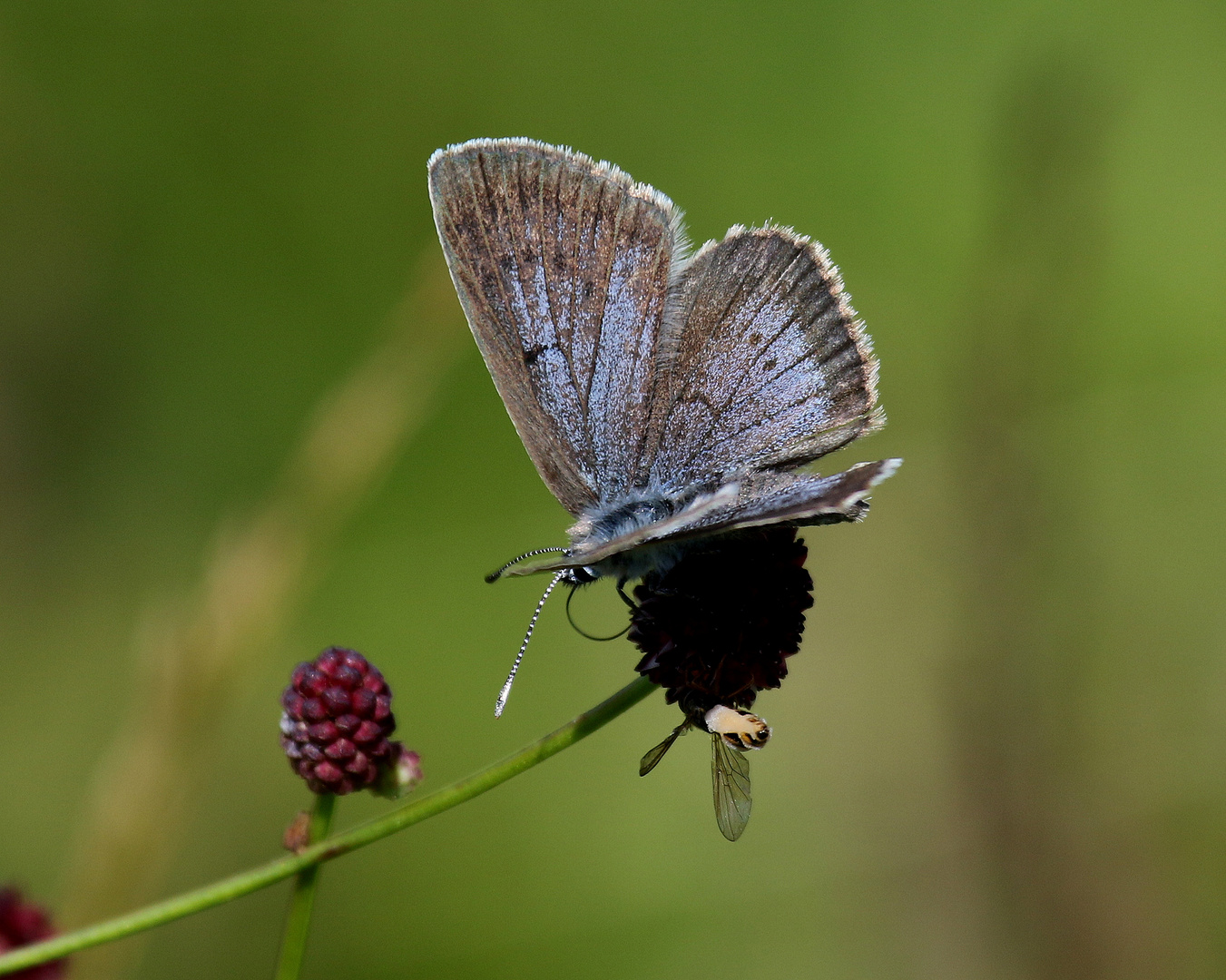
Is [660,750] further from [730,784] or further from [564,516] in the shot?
[564,516]

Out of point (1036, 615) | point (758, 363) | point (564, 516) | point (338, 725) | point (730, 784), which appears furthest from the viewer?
point (564, 516)

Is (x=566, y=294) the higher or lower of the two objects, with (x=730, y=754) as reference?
higher

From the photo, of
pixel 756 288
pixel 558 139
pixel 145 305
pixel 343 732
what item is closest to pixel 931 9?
pixel 558 139

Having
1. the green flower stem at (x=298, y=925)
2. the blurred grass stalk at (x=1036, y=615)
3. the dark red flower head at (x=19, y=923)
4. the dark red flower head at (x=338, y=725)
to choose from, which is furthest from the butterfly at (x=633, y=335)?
the blurred grass stalk at (x=1036, y=615)

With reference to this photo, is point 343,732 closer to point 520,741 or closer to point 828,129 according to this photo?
point 520,741

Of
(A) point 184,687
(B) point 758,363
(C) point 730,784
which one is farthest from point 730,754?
(A) point 184,687

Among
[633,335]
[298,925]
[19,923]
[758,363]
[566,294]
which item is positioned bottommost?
[298,925]

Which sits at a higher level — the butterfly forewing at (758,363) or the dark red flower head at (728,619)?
the butterfly forewing at (758,363)

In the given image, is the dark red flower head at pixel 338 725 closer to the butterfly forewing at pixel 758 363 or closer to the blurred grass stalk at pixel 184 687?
the blurred grass stalk at pixel 184 687
